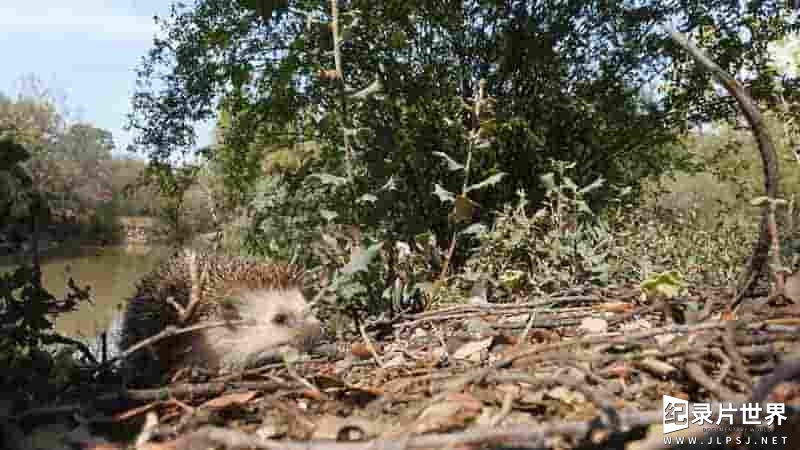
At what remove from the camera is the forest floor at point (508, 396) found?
75 cm

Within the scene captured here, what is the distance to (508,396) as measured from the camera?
2.84 feet

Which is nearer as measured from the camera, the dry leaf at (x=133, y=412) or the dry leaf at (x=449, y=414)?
the dry leaf at (x=449, y=414)

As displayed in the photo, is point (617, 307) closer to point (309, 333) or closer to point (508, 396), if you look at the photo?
point (508, 396)

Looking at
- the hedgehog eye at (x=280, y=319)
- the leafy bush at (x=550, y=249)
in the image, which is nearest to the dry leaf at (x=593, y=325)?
the leafy bush at (x=550, y=249)

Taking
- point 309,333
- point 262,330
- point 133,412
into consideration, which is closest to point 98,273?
point 262,330

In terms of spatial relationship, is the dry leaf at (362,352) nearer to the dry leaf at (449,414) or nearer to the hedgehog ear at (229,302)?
the dry leaf at (449,414)

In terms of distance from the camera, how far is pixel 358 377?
4.09ft

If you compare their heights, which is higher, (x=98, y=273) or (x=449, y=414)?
(x=449, y=414)

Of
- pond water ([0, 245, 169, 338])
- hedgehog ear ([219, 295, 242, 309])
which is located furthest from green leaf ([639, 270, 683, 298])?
pond water ([0, 245, 169, 338])

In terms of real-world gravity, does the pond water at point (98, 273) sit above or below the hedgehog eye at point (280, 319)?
below

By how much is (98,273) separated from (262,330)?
47.8 feet

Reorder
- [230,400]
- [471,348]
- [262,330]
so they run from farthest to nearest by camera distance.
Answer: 1. [262,330]
2. [471,348]
3. [230,400]

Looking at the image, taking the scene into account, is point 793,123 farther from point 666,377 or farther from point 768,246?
point 666,377

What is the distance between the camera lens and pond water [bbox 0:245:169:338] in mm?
7829
